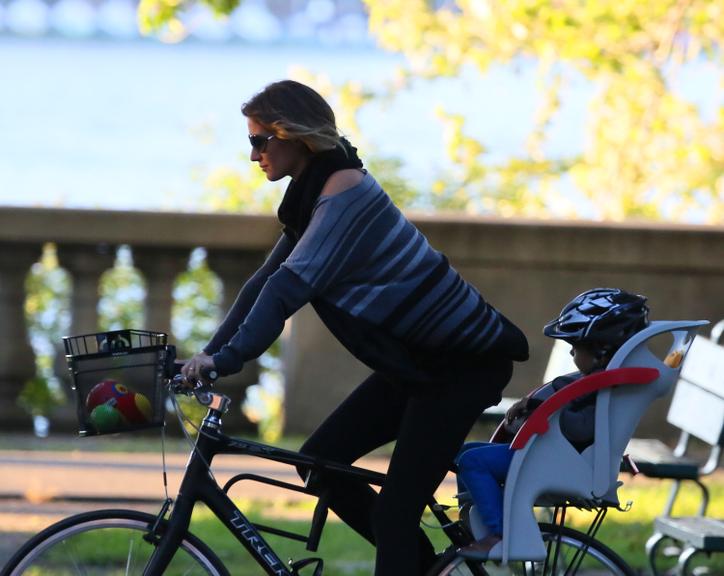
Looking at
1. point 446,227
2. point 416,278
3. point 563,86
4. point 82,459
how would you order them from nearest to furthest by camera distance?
point 416,278 → point 82,459 → point 446,227 → point 563,86

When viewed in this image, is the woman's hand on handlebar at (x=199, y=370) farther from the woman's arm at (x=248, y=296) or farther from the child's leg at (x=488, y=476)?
the child's leg at (x=488, y=476)

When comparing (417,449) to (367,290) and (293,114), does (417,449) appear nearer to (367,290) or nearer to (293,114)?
(367,290)

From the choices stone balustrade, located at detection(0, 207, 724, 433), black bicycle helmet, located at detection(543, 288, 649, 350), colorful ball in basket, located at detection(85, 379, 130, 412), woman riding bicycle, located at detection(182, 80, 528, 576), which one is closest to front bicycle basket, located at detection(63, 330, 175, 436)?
colorful ball in basket, located at detection(85, 379, 130, 412)

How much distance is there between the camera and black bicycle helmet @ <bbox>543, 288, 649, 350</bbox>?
12.8ft

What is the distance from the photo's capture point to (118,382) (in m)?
3.60

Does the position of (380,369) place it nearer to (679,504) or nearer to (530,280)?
(679,504)

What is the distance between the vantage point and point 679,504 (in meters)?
6.69

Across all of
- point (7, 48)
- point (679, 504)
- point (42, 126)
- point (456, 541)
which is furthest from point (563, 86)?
point (7, 48)

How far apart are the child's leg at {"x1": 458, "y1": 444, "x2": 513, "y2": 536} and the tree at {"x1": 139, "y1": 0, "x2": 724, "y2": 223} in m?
6.33

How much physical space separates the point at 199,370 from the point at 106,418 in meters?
0.27

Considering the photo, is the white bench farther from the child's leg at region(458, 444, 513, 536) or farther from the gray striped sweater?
the gray striped sweater

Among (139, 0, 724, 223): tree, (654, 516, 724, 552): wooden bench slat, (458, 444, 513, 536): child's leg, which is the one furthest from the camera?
(139, 0, 724, 223): tree

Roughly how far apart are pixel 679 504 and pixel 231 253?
3011 millimetres

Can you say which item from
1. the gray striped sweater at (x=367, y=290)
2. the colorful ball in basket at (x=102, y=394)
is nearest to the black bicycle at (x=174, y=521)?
the colorful ball in basket at (x=102, y=394)
